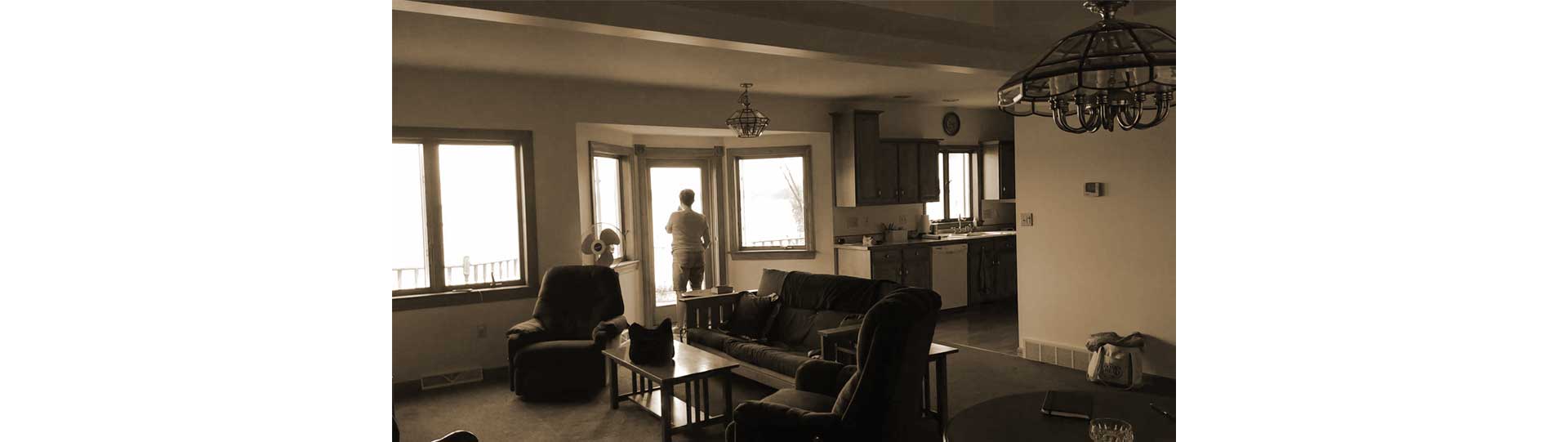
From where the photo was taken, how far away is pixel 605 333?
4.88 metres

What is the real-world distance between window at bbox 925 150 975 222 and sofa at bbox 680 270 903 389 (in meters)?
3.65

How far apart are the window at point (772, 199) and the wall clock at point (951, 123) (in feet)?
5.47

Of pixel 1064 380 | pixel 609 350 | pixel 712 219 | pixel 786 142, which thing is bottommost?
pixel 1064 380

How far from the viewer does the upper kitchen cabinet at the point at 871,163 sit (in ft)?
24.8

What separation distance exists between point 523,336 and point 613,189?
2425mm

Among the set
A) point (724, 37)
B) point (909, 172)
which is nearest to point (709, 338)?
point (724, 37)

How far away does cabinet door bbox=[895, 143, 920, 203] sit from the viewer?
7.99 metres

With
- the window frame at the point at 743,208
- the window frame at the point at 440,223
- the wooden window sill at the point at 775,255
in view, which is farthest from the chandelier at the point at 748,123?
the wooden window sill at the point at 775,255

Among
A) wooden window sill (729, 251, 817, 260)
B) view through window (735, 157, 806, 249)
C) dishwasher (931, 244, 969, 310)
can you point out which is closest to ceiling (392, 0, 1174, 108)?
view through window (735, 157, 806, 249)
